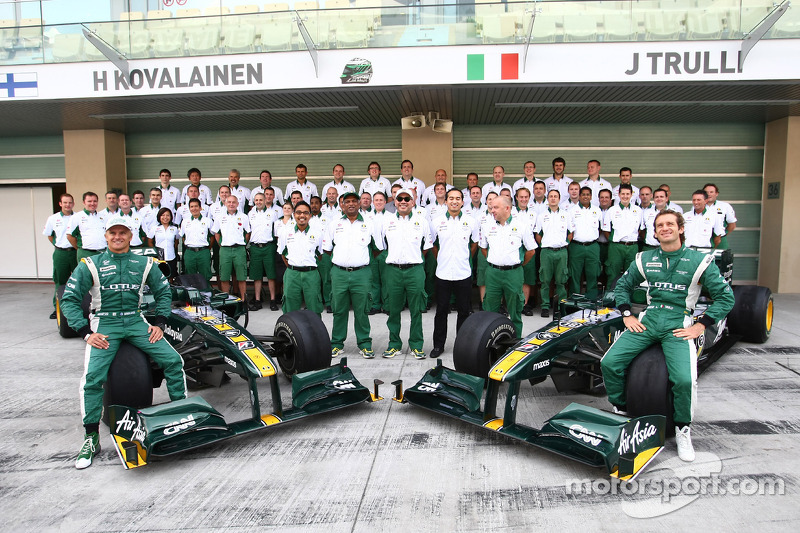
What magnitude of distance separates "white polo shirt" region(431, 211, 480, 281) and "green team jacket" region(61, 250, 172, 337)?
3.28 metres

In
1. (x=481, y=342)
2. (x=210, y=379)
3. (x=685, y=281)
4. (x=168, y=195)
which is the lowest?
(x=210, y=379)

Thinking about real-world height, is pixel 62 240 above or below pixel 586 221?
below

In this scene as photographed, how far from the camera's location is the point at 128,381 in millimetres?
3969

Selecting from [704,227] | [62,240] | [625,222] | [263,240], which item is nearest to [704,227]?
[704,227]

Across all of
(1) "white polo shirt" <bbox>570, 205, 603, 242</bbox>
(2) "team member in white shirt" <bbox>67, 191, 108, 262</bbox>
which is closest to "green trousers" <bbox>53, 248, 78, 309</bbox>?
(2) "team member in white shirt" <bbox>67, 191, 108, 262</bbox>

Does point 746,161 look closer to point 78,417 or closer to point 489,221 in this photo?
point 489,221

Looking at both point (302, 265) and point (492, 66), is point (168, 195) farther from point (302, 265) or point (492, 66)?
point (492, 66)

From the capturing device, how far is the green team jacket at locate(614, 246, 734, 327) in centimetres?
399

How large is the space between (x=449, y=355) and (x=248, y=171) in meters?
8.49

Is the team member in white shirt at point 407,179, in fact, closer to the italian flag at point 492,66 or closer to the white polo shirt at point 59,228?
the italian flag at point 492,66

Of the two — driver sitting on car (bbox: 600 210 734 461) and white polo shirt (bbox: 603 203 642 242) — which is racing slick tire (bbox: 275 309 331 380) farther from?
white polo shirt (bbox: 603 203 642 242)

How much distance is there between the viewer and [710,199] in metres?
9.34

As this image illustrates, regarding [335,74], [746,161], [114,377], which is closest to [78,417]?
[114,377]

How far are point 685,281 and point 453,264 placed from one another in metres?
2.83
